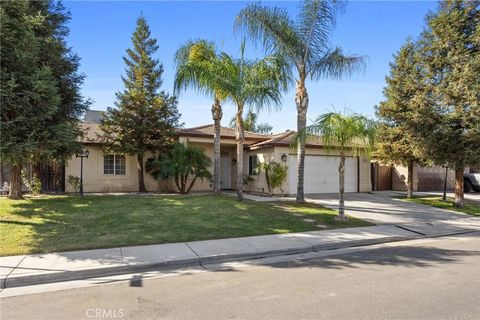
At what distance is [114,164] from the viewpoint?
61.5 ft

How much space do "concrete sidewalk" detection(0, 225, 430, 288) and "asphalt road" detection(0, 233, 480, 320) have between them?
555 mm

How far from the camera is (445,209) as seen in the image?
14391mm

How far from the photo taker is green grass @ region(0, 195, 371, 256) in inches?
310

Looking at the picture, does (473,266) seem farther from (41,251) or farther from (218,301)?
(41,251)

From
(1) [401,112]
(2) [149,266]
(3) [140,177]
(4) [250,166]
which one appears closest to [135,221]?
(2) [149,266]

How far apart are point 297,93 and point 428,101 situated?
5858 mm

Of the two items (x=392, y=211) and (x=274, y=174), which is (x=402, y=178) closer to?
(x=392, y=211)

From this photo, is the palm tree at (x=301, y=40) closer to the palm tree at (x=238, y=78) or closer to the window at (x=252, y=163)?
the palm tree at (x=238, y=78)

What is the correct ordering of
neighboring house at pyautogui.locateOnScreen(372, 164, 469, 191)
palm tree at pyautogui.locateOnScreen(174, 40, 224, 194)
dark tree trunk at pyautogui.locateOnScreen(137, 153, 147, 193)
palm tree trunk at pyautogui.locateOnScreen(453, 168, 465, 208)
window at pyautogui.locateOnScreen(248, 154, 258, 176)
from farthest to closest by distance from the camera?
1. neighboring house at pyautogui.locateOnScreen(372, 164, 469, 191)
2. window at pyautogui.locateOnScreen(248, 154, 258, 176)
3. dark tree trunk at pyautogui.locateOnScreen(137, 153, 147, 193)
4. palm tree trunk at pyautogui.locateOnScreen(453, 168, 465, 208)
5. palm tree at pyautogui.locateOnScreen(174, 40, 224, 194)

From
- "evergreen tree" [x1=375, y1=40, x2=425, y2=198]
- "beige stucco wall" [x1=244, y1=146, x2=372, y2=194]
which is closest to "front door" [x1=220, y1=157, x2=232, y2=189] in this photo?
"beige stucco wall" [x1=244, y1=146, x2=372, y2=194]

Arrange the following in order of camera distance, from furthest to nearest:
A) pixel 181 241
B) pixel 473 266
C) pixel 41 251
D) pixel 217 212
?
pixel 217 212
pixel 181 241
pixel 41 251
pixel 473 266

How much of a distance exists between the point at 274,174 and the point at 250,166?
11.0 ft

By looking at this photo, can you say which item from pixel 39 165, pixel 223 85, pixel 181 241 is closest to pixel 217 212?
pixel 181 241

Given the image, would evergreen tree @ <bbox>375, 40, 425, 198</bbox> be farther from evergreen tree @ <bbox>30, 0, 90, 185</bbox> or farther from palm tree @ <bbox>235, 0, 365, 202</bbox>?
evergreen tree @ <bbox>30, 0, 90, 185</bbox>
